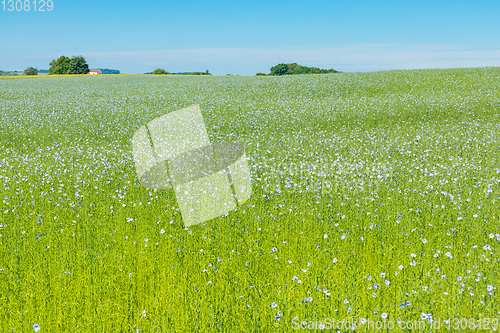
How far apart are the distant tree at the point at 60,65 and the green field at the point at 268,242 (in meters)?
115

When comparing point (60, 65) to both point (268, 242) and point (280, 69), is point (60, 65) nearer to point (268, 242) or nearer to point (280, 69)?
point (280, 69)

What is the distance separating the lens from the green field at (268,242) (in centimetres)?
405

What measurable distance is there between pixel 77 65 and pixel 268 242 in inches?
4938

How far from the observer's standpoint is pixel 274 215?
689 cm

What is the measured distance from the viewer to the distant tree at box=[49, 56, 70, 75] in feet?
372

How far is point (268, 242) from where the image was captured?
5.78 meters

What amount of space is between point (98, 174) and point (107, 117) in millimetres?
12875

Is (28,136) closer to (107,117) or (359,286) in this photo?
(107,117)

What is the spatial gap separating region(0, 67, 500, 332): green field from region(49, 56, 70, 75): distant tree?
378 ft

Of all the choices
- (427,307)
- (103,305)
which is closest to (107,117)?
(103,305)

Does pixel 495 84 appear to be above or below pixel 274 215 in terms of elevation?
above

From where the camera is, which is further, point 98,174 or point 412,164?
point 412,164

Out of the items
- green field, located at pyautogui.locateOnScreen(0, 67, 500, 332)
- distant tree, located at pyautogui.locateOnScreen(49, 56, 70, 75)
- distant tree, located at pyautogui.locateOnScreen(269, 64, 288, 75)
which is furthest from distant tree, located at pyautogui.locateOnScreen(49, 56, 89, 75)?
green field, located at pyautogui.locateOnScreen(0, 67, 500, 332)

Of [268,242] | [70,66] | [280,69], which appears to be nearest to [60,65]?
[70,66]
